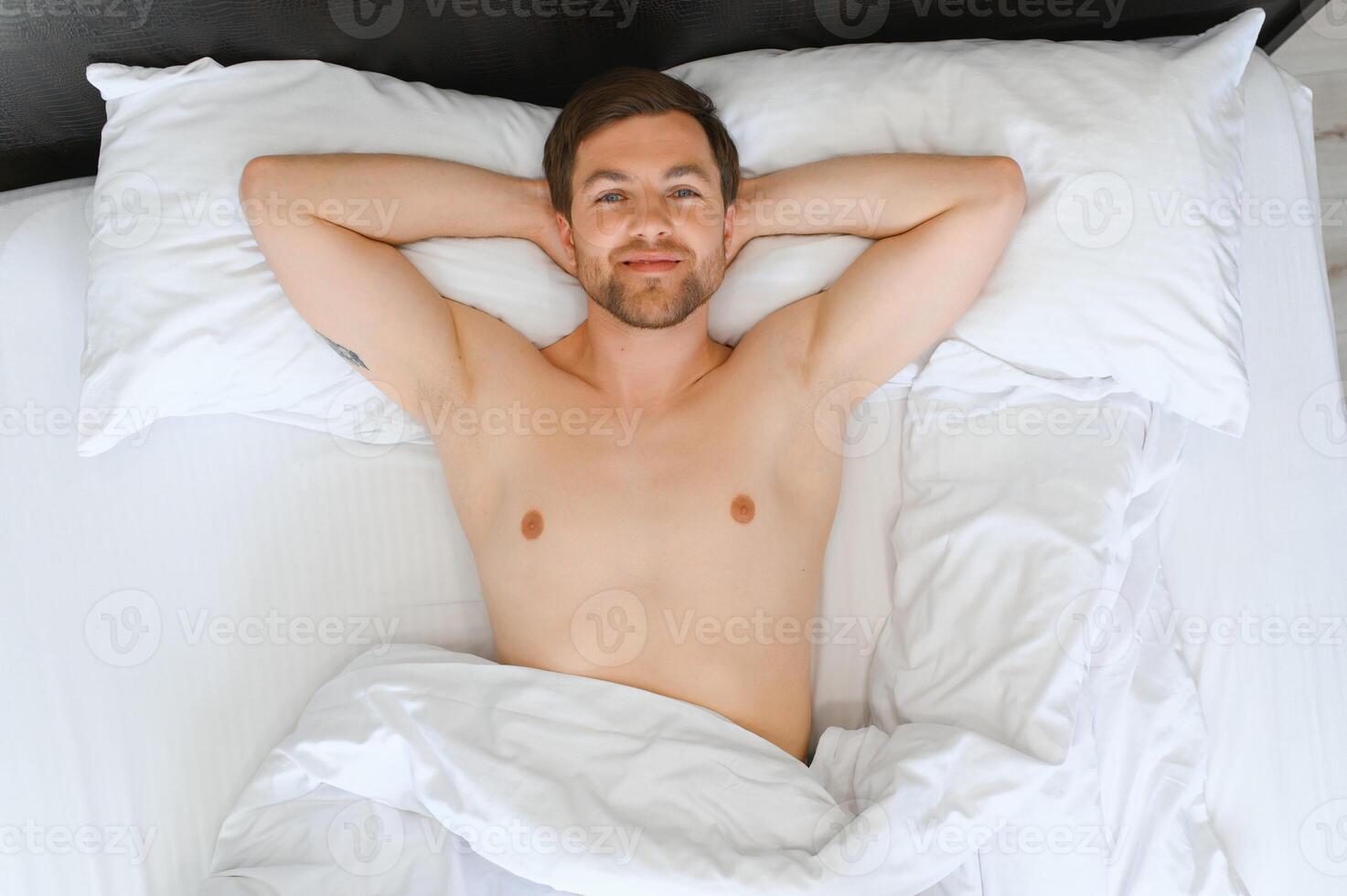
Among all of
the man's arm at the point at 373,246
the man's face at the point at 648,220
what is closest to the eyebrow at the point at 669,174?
the man's face at the point at 648,220

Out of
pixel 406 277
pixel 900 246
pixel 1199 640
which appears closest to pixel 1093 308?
pixel 900 246

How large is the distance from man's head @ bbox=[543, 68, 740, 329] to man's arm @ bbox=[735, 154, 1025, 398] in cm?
16

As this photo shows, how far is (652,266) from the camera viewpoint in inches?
71.7

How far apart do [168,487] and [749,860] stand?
4.31 feet

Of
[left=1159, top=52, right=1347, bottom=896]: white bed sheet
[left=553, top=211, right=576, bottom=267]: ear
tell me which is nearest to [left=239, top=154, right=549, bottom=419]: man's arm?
[left=553, top=211, right=576, bottom=267]: ear

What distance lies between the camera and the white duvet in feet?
5.27

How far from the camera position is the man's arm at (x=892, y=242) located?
72.6 inches

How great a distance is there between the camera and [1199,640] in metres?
1.88

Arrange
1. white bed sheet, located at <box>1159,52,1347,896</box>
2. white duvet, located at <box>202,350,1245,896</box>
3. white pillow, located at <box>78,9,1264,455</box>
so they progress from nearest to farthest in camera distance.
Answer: white duvet, located at <box>202,350,1245,896</box> → white bed sheet, located at <box>1159,52,1347,896</box> → white pillow, located at <box>78,9,1264,455</box>

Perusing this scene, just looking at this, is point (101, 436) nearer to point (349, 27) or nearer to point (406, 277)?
point (406, 277)

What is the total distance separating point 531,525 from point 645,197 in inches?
24.5

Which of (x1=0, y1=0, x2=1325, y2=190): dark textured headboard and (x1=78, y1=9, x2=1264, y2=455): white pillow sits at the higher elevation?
(x1=0, y1=0, x2=1325, y2=190): dark textured headboard

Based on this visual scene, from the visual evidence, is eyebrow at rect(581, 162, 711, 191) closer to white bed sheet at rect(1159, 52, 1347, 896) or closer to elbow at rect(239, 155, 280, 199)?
elbow at rect(239, 155, 280, 199)

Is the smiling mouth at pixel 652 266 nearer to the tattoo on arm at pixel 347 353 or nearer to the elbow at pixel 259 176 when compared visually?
the tattoo on arm at pixel 347 353
